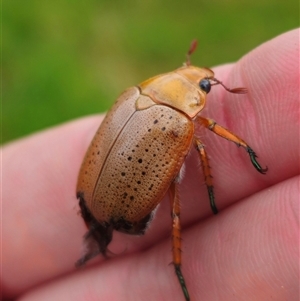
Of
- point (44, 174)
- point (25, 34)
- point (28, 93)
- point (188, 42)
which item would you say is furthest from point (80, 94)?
point (44, 174)

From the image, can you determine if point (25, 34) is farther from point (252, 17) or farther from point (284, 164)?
point (284, 164)

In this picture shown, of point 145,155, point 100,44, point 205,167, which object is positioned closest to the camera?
point 145,155

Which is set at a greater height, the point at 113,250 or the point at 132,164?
the point at 132,164

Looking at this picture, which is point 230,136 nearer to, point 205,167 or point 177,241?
point 205,167

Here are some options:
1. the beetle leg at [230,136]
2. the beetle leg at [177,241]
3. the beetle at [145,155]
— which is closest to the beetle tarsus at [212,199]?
the beetle at [145,155]

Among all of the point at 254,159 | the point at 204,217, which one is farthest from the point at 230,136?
the point at 204,217

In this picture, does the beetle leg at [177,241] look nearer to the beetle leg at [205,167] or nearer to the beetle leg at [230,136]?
the beetle leg at [205,167]
